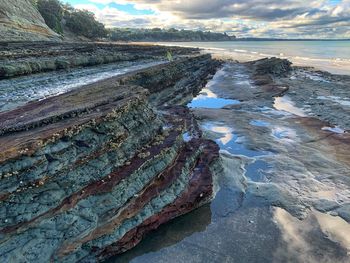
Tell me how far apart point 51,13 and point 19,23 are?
30397mm

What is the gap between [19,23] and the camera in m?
40.6

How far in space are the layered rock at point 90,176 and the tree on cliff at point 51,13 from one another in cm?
5892

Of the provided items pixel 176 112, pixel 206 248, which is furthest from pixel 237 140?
pixel 206 248

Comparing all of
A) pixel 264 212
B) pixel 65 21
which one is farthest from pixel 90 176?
pixel 65 21

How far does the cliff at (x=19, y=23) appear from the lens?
35406 mm

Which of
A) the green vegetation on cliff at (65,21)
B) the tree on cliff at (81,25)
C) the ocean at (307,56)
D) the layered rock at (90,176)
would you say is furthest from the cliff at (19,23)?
the ocean at (307,56)

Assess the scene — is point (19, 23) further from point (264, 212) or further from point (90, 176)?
point (264, 212)

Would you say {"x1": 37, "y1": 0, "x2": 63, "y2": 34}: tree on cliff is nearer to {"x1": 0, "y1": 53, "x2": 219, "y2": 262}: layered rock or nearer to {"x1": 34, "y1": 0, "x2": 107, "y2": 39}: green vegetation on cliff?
{"x1": 34, "y1": 0, "x2": 107, "y2": 39}: green vegetation on cliff

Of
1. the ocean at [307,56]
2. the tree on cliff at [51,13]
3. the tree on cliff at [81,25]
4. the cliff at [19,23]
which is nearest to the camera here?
the cliff at [19,23]

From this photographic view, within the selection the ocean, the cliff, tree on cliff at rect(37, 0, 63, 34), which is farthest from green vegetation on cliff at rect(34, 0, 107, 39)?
the ocean

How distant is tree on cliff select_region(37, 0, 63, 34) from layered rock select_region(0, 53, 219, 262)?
193ft

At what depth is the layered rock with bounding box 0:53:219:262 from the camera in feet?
26.8

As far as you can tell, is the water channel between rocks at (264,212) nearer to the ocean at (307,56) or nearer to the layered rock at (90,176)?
the layered rock at (90,176)

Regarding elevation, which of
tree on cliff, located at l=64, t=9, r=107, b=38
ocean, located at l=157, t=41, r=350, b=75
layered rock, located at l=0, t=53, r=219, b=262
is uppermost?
layered rock, located at l=0, t=53, r=219, b=262
